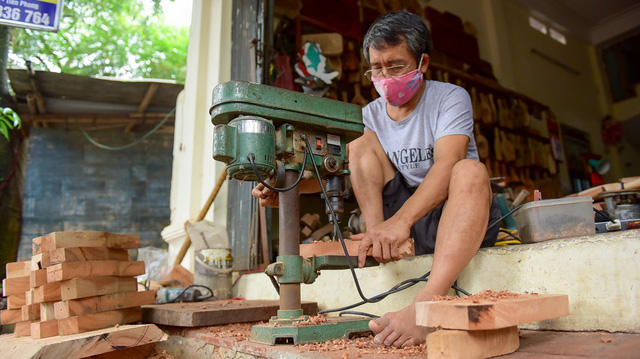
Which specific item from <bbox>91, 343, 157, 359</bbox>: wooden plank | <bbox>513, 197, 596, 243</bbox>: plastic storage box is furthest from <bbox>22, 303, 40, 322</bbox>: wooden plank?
<bbox>513, 197, 596, 243</bbox>: plastic storage box

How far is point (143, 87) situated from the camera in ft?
22.3

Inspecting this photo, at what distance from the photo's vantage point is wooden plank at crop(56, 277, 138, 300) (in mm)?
2025

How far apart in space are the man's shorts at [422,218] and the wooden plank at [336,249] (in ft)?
0.77

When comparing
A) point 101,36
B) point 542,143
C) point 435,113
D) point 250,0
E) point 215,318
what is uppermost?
point 101,36

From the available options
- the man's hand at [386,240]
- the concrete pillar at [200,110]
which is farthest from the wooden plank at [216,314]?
the concrete pillar at [200,110]

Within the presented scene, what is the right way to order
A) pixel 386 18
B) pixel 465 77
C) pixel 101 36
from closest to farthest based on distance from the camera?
1. pixel 386 18
2. pixel 465 77
3. pixel 101 36

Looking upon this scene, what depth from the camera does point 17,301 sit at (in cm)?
240

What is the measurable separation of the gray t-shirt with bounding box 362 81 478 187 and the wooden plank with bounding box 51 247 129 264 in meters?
1.49

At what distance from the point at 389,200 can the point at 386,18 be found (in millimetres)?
843

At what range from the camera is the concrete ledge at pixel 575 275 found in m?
1.28

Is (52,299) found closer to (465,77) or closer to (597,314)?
(597,314)

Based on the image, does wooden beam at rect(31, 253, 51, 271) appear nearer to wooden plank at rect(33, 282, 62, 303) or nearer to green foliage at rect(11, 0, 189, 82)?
wooden plank at rect(33, 282, 62, 303)

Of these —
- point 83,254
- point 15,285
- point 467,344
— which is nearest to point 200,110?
point 15,285

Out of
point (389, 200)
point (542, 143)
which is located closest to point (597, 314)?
point (389, 200)
